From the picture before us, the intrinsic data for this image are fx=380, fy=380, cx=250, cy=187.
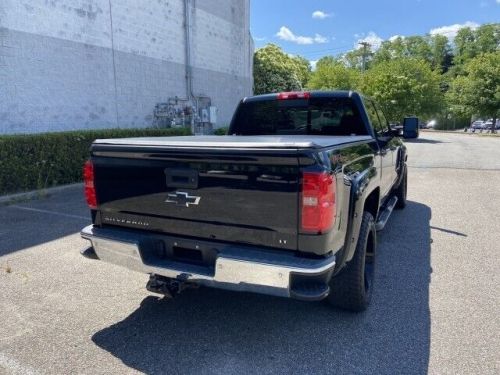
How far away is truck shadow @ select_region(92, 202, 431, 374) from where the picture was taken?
260 cm

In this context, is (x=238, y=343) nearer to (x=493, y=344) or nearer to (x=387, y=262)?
(x=493, y=344)

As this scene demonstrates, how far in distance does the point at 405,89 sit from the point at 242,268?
2799 centimetres

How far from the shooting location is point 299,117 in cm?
448

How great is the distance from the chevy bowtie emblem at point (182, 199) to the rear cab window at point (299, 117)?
2164 millimetres

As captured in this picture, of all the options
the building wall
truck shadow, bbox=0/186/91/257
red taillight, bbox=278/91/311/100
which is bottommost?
truck shadow, bbox=0/186/91/257

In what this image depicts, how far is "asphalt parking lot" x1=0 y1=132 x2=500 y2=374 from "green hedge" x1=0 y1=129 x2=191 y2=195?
3.27 meters

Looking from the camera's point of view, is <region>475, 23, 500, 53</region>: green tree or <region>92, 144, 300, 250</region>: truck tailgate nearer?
<region>92, 144, 300, 250</region>: truck tailgate

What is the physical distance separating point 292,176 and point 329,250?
55 cm

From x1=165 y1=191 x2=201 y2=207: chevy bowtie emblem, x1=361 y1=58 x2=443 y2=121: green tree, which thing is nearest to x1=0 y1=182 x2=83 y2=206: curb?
x1=165 y1=191 x2=201 y2=207: chevy bowtie emblem

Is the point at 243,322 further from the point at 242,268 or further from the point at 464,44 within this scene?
the point at 464,44

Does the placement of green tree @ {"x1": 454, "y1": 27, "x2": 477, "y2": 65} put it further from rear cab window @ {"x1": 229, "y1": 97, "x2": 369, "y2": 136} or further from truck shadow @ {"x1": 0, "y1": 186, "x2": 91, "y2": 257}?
truck shadow @ {"x1": 0, "y1": 186, "x2": 91, "y2": 257}

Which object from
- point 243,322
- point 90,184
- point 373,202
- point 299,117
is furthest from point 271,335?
point 299,117

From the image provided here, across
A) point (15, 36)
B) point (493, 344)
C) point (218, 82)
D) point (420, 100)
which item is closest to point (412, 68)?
point (420, 100)

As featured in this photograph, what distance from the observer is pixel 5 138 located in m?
7.56
